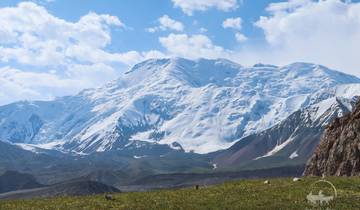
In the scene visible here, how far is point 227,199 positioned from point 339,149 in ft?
165

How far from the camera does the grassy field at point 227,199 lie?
Result: 3941cm

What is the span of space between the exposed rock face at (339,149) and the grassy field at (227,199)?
3263 cm

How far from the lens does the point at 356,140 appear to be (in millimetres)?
86125

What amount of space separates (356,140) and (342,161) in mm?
4765

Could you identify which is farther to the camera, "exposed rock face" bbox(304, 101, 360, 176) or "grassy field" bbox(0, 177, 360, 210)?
"exposed rock face" bbox(304, 101, 360, 176)

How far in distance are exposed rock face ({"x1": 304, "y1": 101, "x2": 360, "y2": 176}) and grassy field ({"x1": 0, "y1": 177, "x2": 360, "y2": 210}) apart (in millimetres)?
32629

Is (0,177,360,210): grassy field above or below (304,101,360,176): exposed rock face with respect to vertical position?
below

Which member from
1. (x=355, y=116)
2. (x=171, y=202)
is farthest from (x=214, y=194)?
(x=355, y=116)

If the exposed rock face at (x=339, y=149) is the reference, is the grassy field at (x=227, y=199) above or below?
below

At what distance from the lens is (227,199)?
4228cm

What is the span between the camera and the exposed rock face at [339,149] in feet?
268

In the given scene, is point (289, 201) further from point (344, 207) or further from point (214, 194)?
point (214, 194)

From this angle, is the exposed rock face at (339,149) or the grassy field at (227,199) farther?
the exposed rock face at (339,149)

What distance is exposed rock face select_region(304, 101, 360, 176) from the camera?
81.6m
